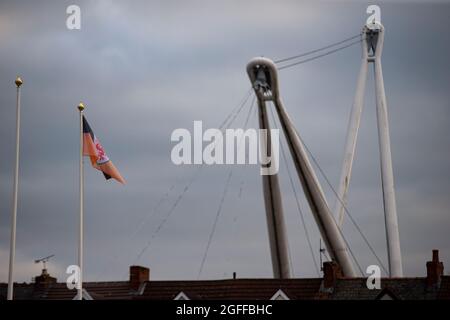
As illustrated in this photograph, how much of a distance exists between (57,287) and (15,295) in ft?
6.43

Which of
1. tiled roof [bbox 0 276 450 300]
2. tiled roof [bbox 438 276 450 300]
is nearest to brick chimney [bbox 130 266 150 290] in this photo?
tiled roof [bbox 0 276 450 300]

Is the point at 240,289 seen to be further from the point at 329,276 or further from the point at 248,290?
the point at 329,276

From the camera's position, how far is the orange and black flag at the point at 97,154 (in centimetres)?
3519

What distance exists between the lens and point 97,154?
3541 centimetres

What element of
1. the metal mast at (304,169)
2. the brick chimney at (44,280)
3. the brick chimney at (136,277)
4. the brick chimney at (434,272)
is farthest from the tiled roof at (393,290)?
the brick chimney at (44,280)

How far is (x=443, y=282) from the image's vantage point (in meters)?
44.6

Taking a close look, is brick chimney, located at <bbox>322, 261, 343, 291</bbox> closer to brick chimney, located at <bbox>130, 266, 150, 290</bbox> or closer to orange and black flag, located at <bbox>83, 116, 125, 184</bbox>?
brick chimney, located at <bbox>130, 266, 150, 290</bbox>

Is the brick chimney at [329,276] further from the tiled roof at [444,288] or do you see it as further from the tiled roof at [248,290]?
the tiled roof at [444,288]

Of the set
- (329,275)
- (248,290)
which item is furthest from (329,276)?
(248,290)
